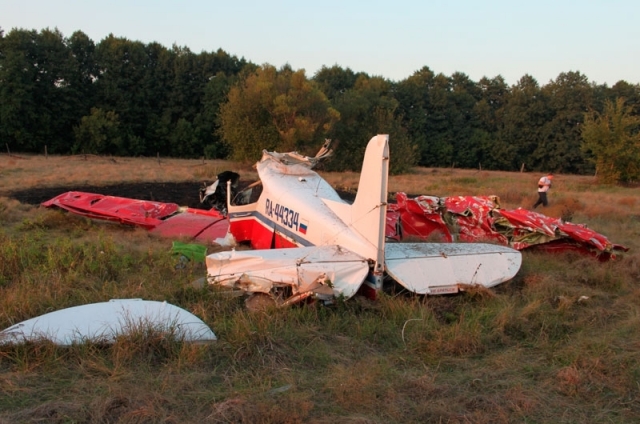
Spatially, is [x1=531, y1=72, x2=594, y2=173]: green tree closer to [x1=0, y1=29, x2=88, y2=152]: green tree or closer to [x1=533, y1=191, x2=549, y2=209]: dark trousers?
[x1=533, y1=191, x2=549, y2=209]: dark trousers

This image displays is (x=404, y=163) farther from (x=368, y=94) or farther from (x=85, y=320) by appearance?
(x=85, y=320)

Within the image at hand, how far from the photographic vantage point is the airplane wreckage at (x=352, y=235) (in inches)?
212

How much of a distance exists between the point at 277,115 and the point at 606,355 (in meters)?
33.4

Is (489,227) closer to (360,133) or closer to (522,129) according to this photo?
(360,133)

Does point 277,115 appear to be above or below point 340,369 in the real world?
above

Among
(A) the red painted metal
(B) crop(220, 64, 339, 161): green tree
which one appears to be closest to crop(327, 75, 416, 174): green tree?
(B) crop(220, 64, 339, 161): green tree

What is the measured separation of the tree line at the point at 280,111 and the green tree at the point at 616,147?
0.09 metres

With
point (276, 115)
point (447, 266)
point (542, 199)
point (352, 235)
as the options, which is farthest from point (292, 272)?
point (276, 115)

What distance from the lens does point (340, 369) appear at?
3.92m

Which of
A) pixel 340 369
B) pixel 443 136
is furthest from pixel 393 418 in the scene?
pixel 443 136

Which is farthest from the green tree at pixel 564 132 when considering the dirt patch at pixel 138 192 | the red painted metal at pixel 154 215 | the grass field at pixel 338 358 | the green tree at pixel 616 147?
the grass field at pixel 338 358

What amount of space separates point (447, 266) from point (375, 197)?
117cm

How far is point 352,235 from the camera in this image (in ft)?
19.5

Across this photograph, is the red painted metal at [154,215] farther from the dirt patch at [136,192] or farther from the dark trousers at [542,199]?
the dark trousers at [542,199]
